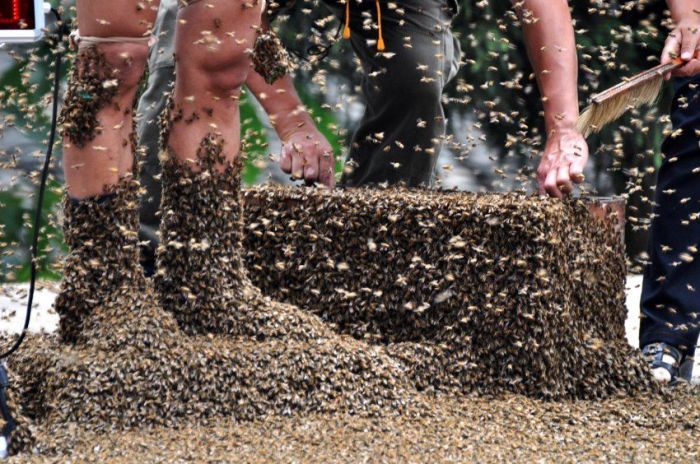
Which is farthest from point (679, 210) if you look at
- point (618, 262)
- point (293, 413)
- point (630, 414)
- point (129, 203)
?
point (129, 203)

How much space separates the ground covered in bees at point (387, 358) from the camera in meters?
2.92

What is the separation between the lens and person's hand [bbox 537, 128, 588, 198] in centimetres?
366

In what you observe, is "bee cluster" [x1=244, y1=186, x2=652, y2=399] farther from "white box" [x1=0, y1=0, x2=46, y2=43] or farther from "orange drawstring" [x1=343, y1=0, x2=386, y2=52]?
"white box" [x1=0, y1=0, x2=46, y2=43]

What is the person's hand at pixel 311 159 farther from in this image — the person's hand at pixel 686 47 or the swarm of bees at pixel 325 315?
the person's hand at pixel 686 47

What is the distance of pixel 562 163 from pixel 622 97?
475 mm

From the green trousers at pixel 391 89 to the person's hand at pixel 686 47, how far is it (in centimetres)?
97

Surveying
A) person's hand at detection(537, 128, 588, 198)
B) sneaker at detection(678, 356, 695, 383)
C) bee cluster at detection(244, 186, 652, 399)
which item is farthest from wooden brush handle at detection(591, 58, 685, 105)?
sneaker at detection(678, 356, 695, 383)

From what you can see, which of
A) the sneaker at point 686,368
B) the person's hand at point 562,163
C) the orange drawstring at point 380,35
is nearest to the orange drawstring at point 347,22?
the orange drawstring at point 380,35

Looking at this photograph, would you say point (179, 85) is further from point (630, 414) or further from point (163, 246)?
point (630, 414)

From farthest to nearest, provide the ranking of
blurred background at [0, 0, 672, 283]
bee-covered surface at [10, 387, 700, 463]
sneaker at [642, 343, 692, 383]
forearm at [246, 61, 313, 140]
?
blurred background at [0, 0, 672, 283] → forearm at [246, 61, 313, 140] → sneaker at [642, 343, 692, 383] → bee-covered surface at [10, 387, 700, 463]

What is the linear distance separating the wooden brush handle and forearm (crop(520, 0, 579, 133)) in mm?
93

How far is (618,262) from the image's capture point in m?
3.90

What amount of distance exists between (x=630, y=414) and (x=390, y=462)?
0.98 metres

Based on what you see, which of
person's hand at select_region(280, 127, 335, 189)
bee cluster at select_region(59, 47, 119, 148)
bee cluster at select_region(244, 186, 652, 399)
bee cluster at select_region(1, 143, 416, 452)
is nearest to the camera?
bee cluster at select_region(1, 143, 416, 452)
